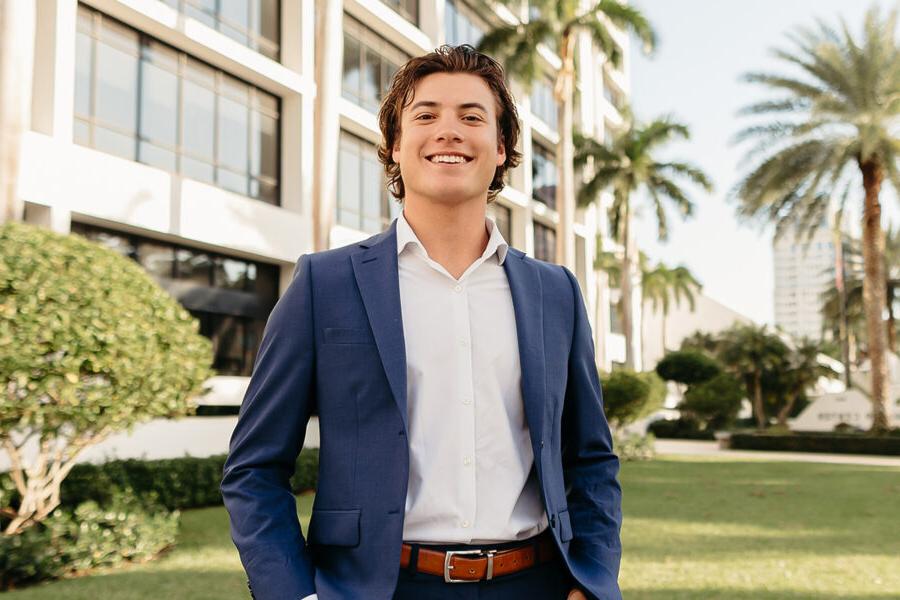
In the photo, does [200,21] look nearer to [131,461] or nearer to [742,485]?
[131,461]

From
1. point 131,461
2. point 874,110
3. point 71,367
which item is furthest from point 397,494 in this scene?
point 874,110

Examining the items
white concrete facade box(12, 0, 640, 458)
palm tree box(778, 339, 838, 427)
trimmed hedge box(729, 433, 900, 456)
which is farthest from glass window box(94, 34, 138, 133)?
palm tree box(778, 339, 838, 427)

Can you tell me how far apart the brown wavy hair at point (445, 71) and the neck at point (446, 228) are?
28 cm

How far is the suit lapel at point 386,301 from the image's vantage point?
196 centimetres

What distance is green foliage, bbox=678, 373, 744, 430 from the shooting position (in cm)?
4197

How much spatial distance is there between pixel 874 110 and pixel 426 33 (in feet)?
46.6

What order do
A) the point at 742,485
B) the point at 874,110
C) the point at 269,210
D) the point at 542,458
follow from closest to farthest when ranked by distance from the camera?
the point at 542,458, the point at 742,485, the point at 269,210, the point at 874,110

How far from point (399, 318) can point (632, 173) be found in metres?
32.5

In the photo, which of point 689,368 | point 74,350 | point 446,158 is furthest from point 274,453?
point 689,368

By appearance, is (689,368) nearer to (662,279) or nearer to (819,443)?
(819,443)

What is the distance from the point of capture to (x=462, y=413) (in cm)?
204

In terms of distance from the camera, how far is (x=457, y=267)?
87.7 inches

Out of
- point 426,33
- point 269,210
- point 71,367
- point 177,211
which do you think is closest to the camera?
point 71,367

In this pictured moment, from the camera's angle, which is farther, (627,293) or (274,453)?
(627,293)
